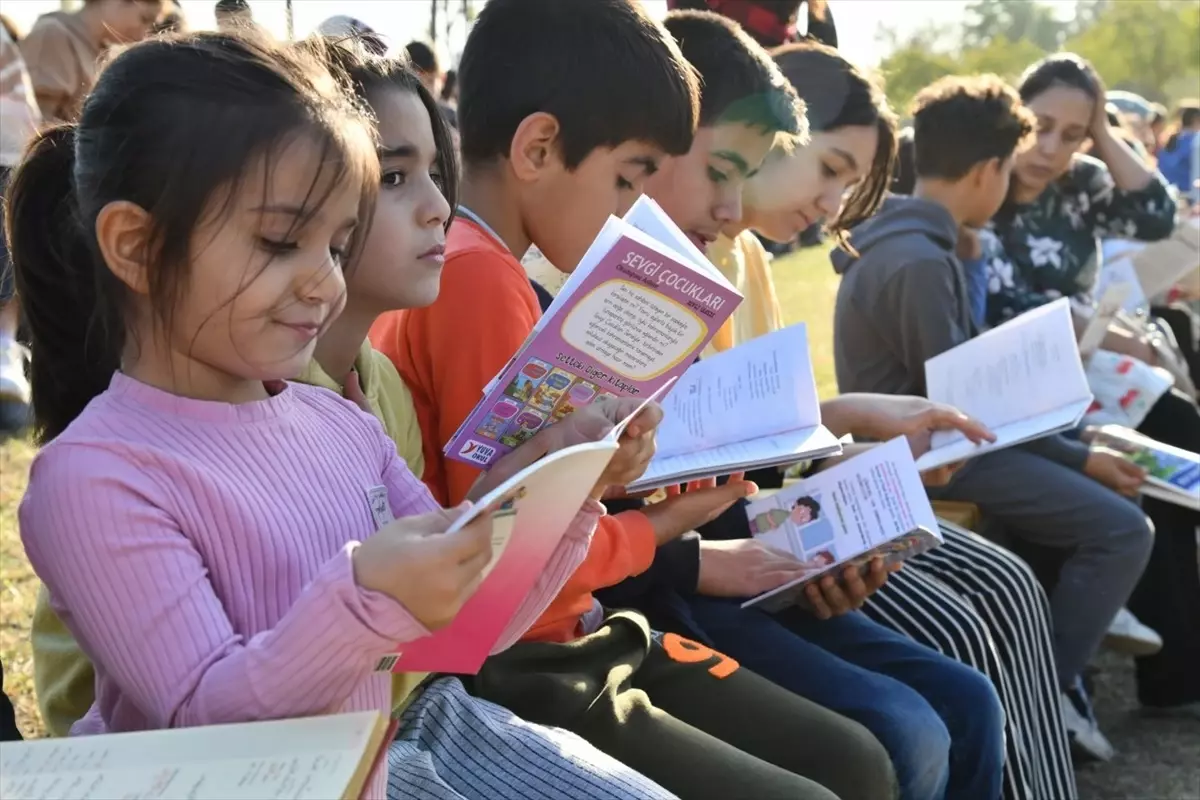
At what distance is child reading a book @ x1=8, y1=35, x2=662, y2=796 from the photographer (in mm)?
953

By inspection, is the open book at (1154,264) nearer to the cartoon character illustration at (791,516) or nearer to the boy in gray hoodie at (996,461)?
the boy in gray hoodie at (996,461)

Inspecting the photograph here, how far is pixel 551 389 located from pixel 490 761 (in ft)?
1.27

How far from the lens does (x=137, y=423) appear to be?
1.10 metres

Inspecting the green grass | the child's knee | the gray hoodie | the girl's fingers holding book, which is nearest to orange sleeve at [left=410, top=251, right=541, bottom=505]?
the child's knee

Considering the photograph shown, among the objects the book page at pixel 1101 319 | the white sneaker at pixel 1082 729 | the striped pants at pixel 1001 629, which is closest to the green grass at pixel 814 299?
the book page at pixel 1101 319

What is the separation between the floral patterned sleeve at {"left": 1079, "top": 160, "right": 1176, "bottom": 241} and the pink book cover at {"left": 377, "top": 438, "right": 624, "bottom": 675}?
2.99m

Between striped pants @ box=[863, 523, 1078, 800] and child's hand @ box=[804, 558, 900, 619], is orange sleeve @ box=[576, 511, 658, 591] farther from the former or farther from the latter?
striped pants @ box=[863, 523, 1078, 800]

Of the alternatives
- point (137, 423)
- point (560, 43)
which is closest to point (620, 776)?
point (137, 423)

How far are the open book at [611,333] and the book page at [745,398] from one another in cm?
48

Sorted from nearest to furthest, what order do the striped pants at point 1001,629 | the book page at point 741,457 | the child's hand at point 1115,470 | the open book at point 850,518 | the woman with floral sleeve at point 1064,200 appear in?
1. the book page at point 741,457
2. the open book at point 850,518
3. the striped pants at point 1001,629
4. the child's hand at point 1115,470
5. the woman with floral sleeve at point 1064,200

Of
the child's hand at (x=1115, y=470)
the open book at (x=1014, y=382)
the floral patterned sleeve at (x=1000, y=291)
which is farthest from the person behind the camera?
the floral patterned sleeve at (x=1000, y=291)

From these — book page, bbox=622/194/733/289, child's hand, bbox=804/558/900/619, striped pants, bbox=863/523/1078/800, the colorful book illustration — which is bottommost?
striped pants, bbox=863/523/1078/800

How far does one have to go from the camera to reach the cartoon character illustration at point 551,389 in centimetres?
133

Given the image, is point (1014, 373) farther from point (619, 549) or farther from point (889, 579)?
point (619, 549)
